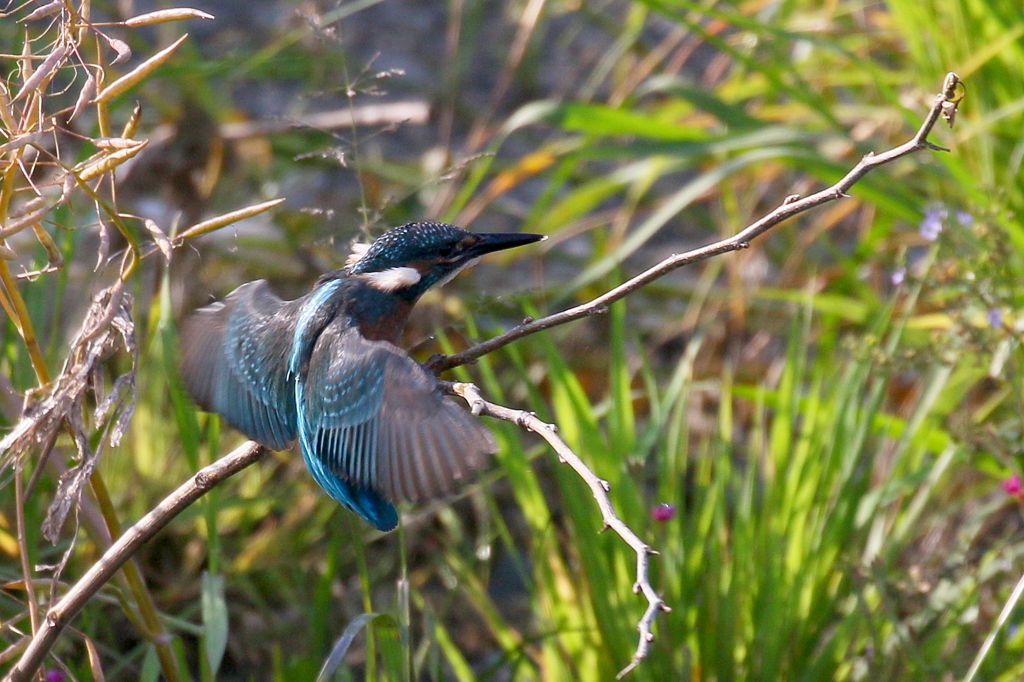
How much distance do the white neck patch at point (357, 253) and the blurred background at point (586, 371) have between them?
37mm

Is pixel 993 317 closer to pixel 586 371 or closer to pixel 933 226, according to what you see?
pixel 933 226

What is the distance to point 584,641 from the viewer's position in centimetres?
180

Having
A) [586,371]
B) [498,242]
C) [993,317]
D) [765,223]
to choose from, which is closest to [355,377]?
[498,242]

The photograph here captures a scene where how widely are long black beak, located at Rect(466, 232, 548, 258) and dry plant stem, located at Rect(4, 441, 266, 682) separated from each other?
0.50 metres

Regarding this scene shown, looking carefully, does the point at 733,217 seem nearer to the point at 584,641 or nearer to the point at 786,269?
the point at 786,269

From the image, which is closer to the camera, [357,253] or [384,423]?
[384,423]

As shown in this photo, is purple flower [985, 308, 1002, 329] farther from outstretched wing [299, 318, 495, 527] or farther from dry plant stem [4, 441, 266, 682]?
dry plant stem [4, 441, 266, 682]

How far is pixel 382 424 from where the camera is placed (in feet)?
3.95

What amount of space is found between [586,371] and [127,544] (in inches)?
83.7

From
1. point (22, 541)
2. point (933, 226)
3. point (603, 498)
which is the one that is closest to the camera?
point (603, 498)

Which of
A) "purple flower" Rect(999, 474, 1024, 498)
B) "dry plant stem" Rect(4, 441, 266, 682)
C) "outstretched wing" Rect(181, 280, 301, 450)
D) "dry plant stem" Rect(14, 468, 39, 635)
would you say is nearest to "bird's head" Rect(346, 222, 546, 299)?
"outstretched wing" Rect(181, 280, 301, 450)

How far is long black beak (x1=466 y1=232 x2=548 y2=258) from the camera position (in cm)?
153

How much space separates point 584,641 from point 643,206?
212 centimetres

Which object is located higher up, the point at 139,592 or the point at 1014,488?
the point at 1014,488
